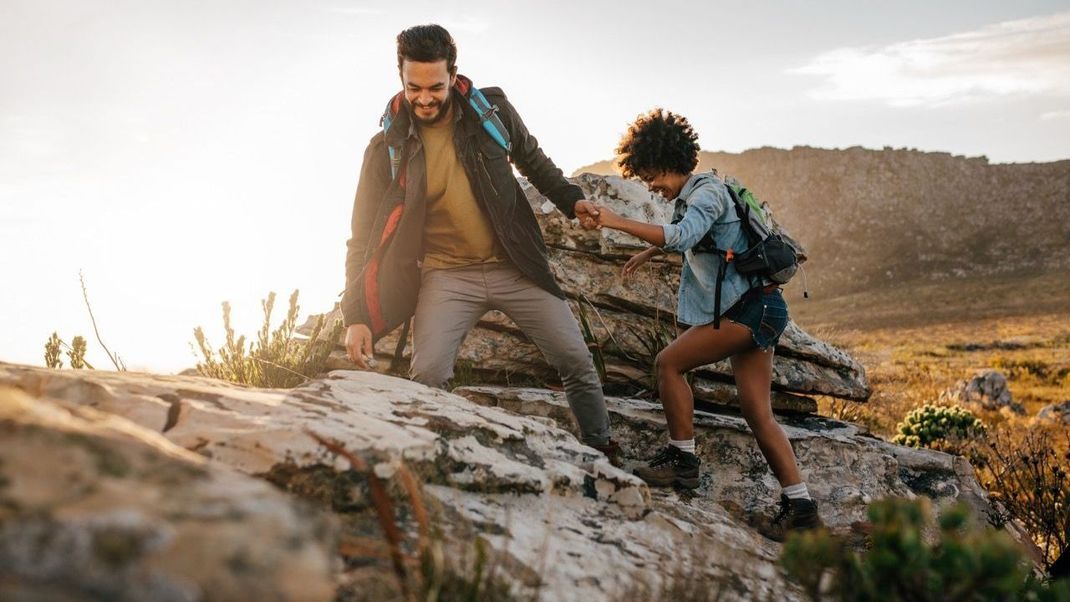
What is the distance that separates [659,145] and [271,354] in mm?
3943

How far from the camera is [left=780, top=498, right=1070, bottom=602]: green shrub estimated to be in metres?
1.71

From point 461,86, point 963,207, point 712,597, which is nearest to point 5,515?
point 712,597

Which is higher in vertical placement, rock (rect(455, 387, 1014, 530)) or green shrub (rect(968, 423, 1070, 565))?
rock (rect(455, 387, 1014, 530))

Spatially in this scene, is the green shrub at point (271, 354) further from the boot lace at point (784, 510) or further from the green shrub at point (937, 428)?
the green shrub at point (937, 428)

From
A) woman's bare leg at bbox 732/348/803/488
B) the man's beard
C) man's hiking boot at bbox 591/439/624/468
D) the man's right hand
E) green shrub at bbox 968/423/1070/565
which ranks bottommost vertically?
green shrub at bbox 968/423/1070/565

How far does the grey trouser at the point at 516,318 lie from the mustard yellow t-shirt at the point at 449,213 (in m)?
0.09

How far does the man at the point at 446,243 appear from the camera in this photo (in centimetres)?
457

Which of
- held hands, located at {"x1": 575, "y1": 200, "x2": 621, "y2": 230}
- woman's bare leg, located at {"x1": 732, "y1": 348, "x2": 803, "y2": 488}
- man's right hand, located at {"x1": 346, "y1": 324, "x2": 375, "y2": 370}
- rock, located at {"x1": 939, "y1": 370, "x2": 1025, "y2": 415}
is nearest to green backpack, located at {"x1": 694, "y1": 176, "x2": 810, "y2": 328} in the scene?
woman's bare leg, located at {"x1": 732, "y1": 348, "x2": 803, "y2": 488}

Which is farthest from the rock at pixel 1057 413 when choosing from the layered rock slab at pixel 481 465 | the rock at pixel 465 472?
the layered rock slab at pixel 481 465

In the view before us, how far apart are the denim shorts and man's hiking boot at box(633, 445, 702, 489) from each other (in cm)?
86

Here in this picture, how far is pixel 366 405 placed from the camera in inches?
120

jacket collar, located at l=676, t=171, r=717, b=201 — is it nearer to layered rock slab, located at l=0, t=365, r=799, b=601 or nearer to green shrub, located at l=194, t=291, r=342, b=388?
layered rock slab, located at l=0, t=365, r=799, b=601

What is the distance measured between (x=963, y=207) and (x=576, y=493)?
72.2 m

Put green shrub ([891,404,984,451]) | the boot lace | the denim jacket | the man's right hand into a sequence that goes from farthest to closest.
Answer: green shrub ([891,404,984,451]), the man's right hand, the boot lace, the denim jacket
